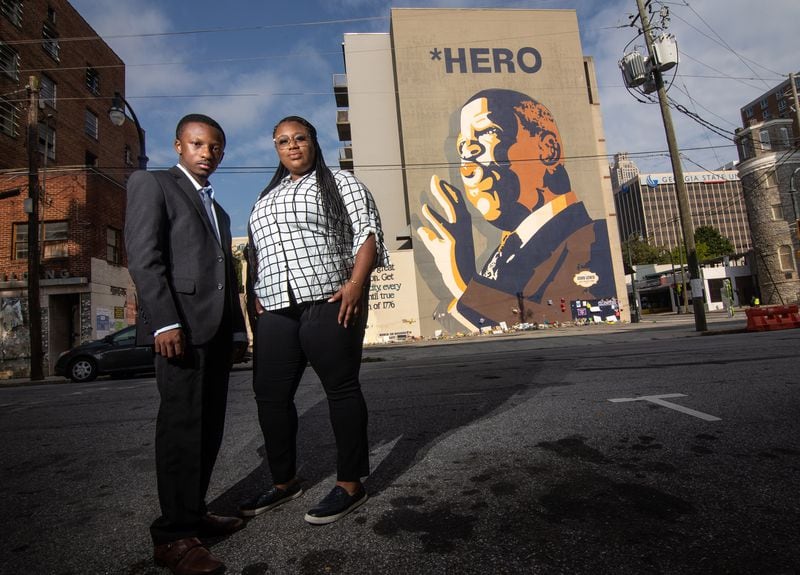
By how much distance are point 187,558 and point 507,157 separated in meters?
30.7

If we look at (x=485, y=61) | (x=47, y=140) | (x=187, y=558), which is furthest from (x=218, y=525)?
(x=485, y=61)

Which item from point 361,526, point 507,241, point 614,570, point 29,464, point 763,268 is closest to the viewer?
point 614,570

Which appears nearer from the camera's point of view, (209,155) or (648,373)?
(209,155)

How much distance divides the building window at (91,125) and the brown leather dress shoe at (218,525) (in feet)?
94.7

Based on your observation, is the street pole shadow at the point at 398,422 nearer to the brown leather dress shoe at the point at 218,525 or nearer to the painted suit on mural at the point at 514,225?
the brown leather dress shoe at the point at 218,525

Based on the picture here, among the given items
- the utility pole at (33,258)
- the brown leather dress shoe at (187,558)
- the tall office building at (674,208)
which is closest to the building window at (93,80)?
the utility pole at (33,258)

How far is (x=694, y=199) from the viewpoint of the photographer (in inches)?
4094

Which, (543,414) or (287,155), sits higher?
(287,155)

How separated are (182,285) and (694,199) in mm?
123861

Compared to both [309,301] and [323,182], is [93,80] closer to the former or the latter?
[323,182]

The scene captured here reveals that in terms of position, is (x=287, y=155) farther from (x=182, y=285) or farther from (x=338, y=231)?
(x=182, y=285)

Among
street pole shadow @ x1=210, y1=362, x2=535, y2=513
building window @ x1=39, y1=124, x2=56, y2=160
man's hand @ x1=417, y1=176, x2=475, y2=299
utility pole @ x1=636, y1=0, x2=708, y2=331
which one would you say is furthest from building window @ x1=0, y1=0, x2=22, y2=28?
utility pole @ x1=636, y1=0, x2=708, y2=331

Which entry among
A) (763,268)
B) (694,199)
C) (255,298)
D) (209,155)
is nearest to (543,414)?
(255,298)

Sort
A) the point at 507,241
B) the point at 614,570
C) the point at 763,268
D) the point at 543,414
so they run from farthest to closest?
the point at 763,268
the point at 507,241
the point at 543,414
the point at 614,570
